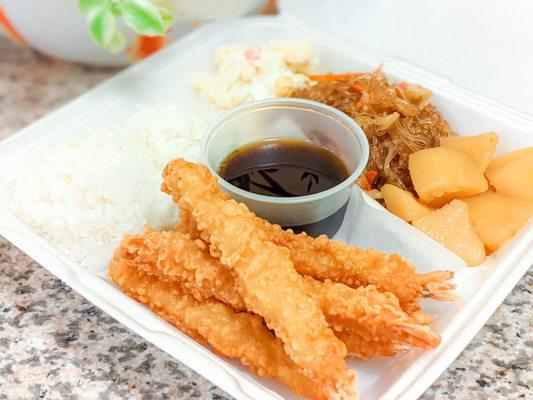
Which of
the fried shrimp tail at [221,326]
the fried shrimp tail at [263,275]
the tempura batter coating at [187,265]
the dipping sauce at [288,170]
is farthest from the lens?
the dipping sauce at [288,170]

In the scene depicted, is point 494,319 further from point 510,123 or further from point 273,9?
point 273,9

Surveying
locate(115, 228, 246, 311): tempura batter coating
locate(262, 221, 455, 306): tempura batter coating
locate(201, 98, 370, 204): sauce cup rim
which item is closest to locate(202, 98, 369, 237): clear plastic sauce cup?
locate(201, 98, 370, 204): sauce cup rim

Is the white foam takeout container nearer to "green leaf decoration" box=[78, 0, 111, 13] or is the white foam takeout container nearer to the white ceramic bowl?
the white ceramic bowl

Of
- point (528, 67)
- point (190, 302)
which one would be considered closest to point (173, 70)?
point (190, 302)

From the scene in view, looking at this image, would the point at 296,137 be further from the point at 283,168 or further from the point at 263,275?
the point at 263,275

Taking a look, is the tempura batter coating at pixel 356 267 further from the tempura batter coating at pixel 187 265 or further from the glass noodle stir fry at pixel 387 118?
the glass noodle stir fry at pixel 387 118

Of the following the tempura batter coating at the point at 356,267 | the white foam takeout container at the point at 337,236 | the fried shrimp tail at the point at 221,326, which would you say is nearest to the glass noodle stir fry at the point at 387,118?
the white foam takeout container at the point at 337,236
